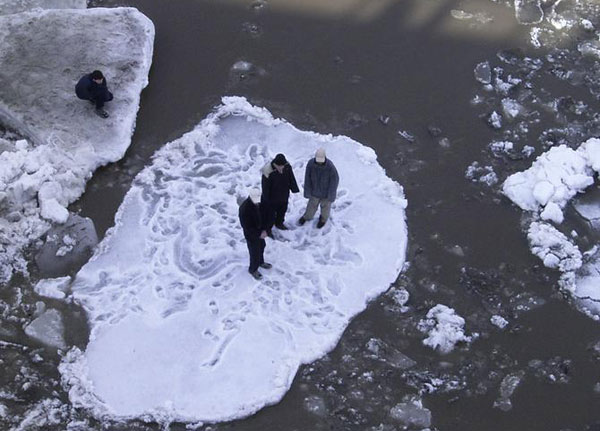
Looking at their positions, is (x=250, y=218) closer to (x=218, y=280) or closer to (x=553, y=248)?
(x=218, y=280)

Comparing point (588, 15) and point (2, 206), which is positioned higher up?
point (588, 15)

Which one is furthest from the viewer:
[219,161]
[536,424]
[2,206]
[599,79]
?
[599,79]

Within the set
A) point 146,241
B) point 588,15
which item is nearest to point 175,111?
point 146,241

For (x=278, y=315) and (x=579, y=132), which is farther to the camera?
(x=579, y=132)

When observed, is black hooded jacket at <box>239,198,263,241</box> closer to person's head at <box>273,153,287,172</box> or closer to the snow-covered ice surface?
person's head at <box>273,153,287,172</box>

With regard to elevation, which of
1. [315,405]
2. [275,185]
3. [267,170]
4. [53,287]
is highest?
[267,170]

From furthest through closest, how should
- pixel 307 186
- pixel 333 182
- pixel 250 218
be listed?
pixel 307 186
pixel 333 182
pixel 250 218

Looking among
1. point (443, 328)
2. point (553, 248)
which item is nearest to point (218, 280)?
point (443, 328)

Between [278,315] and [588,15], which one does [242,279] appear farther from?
[588,15]
